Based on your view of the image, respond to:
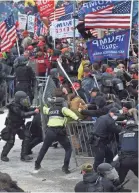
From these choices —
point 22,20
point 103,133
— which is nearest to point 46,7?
point 22,20

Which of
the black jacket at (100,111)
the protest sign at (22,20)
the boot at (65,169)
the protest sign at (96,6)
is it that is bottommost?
the boot at (65,169)

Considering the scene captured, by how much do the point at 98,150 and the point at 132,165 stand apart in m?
1.10

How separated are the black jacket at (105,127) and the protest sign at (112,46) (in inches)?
135

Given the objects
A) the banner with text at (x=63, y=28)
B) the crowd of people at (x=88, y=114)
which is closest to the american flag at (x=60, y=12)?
the banner with text at (x=63, y=28)

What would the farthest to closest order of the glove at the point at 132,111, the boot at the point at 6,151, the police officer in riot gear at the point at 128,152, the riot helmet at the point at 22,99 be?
1. the boot at the point at 6,151
2. the riot helmet at the point at 22,99
3. the glove at the point at 132,111
4. the police officer in riot gear at the point at 128,152

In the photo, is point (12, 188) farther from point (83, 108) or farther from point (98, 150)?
point (83, 108)

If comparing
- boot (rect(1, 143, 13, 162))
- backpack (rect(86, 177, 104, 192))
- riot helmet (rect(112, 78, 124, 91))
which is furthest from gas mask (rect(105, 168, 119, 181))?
riot helmet (rect(112, 78, 124, 91))

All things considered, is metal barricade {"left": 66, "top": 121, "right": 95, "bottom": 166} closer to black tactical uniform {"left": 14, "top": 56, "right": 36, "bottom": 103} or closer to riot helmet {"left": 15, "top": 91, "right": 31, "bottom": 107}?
riot helmet {"left": 15, "top": 91, "right": 31, "bottom": 107}

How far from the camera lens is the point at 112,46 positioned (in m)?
13.3

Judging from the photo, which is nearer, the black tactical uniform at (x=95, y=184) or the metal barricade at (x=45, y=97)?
the black tactical uniform at (x=95, y=184)

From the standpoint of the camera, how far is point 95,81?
13203 mm

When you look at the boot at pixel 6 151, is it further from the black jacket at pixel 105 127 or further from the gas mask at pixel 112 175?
the gas mask at pixel 112 175

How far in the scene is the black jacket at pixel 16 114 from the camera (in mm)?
11438

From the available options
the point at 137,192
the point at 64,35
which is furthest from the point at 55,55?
the point at 137,192
